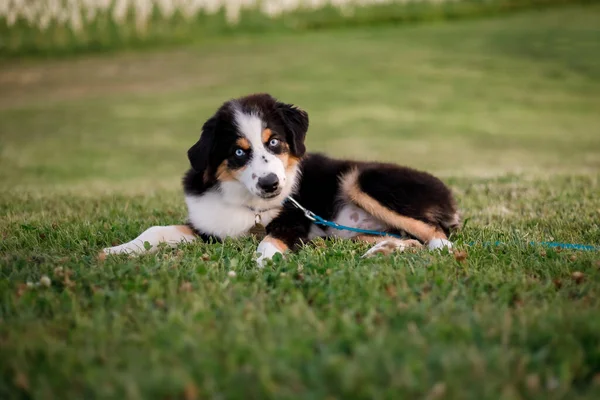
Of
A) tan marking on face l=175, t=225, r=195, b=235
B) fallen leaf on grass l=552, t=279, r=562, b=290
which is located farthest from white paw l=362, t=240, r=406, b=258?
tan marking on face l=175, t=225, r=195, b=235

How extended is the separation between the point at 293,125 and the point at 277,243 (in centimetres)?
99

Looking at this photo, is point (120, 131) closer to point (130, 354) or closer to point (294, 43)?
point (294, 43)

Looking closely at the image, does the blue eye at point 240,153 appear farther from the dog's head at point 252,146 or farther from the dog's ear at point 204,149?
the dog's ear at point 204,149

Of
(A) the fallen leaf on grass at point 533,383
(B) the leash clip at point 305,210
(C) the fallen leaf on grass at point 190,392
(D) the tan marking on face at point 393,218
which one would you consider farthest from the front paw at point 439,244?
(C) the fallen leaf on grass at point 190,392

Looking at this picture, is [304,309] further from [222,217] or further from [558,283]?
[222,217]

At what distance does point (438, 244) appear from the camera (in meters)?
4.68

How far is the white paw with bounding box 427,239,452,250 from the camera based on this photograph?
449 cm

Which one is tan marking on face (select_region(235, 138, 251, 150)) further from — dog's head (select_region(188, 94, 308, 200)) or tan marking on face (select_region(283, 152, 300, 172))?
tan marking on face (select_region(283, 152, 300, 172))

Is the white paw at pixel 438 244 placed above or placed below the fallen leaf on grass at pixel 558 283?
below

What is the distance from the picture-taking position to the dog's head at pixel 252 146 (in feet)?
14.9

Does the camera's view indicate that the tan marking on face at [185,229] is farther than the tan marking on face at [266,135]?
Yes

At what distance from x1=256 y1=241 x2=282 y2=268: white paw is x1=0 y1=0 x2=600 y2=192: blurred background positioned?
9.55 metres

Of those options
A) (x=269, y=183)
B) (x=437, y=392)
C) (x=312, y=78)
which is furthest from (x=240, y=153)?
(x=312, y=78)

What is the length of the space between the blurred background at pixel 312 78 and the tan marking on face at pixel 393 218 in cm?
885
